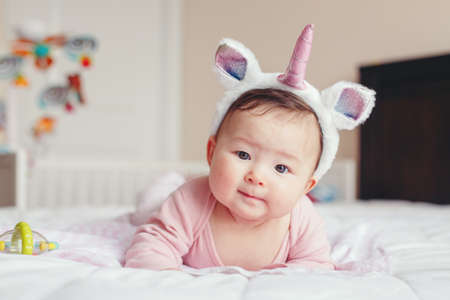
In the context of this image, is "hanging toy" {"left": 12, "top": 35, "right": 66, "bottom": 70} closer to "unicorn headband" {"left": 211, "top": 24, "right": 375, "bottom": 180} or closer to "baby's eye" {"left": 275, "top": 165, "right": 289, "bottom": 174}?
"unicorn headband" {"left": 211, "top": 24, "right": 375, "bottom": 180}

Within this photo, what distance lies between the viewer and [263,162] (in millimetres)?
668

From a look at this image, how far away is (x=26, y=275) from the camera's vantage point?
512 mm

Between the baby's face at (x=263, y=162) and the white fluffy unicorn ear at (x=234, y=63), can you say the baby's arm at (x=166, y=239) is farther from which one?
the white fluffy unicorn ear at (x=234, y=63)

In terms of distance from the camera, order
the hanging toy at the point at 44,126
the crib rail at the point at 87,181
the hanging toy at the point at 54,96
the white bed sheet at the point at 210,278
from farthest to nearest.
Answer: the crib rail at the point at 87,181 < the hanging toy at the point at 44,126 < the hanging toy at the point at 54,96 < the white bed sheet at the point at 210,278

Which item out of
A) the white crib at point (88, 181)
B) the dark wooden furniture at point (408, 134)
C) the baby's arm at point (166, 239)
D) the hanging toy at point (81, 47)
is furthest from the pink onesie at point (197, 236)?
the white crib at point (88, 181)

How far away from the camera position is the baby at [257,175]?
67 cm

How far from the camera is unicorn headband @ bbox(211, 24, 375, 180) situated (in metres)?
0.70

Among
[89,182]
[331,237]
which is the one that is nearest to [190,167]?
[89,182]

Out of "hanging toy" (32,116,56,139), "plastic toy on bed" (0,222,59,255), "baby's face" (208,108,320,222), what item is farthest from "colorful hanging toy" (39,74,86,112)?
"baby's face" (208,108,320,222)

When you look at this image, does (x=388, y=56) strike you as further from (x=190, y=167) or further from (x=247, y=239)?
(x=247, y=239)

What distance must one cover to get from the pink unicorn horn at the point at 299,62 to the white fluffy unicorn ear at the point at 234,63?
2.0 inches

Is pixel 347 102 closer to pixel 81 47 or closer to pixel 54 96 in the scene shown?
pixel 81 47

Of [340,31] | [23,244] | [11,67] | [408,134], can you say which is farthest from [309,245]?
[11,67]

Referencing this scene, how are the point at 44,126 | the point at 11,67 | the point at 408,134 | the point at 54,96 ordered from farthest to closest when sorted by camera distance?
1. the point at 44,126
2. the point at 54,96
3. the point at 11,67
4. the point at 408,134
